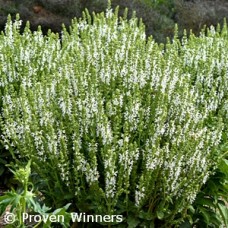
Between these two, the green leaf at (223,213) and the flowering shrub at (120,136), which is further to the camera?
the green leaf at (223,213)

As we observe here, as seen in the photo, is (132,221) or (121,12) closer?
(132,221)

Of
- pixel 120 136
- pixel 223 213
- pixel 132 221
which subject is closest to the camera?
pixel 132 221

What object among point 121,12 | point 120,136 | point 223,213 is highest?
point 121,12

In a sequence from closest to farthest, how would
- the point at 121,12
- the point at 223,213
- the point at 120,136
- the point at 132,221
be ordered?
the point at 132,221, the point at 120,136, the point at 223,213, the point at 121,12

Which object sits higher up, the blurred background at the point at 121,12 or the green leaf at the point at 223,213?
the blurred background at the point at 121,12

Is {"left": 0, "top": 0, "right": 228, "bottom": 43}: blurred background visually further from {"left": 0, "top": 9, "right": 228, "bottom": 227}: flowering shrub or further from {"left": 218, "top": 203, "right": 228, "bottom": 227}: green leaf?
{"left": 218, "top": 203, "right": 228, "bottom": 227}: green leaf

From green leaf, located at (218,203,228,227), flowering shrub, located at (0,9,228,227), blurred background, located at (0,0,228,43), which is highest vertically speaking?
blurred background, located at (0,0,228,43)

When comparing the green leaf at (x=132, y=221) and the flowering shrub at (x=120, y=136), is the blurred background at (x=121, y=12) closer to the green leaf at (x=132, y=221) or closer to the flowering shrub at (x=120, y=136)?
the flowering shrub at (x=120, y=136)

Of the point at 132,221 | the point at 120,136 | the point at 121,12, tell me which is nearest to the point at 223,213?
the point at 132,221

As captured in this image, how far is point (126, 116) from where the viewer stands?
3.48 m

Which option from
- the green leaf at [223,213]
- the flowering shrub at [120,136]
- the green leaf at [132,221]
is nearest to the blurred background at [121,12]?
the flowering shrub at [120,136]

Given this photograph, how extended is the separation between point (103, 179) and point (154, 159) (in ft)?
1.35

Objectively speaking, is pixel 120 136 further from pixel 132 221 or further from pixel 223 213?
pixel 223 213

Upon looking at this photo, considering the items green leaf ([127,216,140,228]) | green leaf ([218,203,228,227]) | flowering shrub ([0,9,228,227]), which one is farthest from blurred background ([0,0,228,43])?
green leaf ([127,216,140,228])
